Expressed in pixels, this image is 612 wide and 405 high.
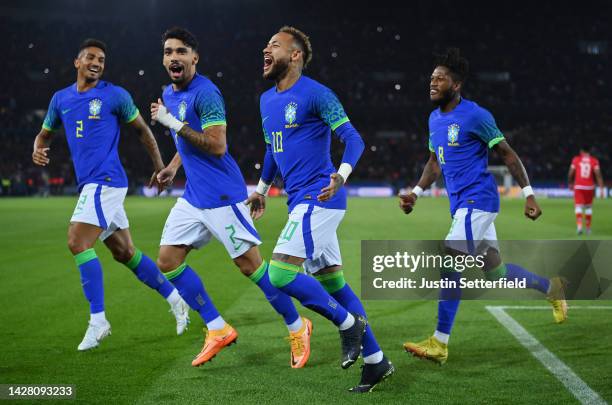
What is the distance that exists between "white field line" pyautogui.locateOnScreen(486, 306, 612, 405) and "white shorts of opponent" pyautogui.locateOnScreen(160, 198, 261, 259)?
2286 mm

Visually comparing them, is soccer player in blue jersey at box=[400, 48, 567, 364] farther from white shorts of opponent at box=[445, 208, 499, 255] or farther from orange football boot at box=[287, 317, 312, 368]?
orange football boot at box=[287, 317, 312, 368]

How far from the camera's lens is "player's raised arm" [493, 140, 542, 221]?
5484 mm

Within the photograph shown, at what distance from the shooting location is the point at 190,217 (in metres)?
5.31

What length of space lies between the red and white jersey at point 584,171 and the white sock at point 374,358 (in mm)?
14151

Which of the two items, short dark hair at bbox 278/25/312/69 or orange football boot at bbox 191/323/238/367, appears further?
orange football boot at bbox 191/323/238/367

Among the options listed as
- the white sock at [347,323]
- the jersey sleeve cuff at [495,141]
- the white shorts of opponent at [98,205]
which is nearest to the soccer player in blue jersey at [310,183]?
the white sock at [347,323]

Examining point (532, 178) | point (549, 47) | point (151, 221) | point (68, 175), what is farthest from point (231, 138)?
point (151, 221)

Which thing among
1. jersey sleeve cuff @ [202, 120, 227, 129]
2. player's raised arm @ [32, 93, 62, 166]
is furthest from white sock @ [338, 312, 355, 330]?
player's raised arm @ [32, 93, 62, 166]

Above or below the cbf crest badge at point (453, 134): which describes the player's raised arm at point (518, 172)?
below

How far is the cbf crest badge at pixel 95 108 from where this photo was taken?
20.0 feet

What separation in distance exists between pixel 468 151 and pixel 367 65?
5244 cm

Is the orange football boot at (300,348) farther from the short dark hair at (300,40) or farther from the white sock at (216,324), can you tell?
the short dark hair at (300,40)

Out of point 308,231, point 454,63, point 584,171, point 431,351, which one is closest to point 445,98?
point 454,63

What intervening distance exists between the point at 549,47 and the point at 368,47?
559 inches
